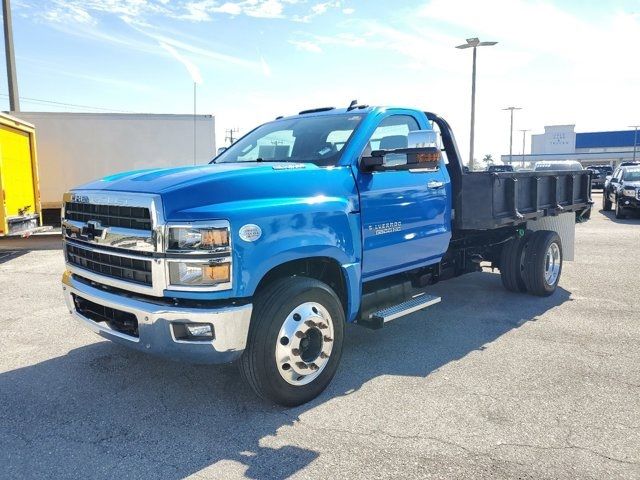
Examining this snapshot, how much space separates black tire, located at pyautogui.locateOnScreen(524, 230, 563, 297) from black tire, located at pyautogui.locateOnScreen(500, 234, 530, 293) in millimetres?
60

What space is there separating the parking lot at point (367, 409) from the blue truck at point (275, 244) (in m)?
0.43

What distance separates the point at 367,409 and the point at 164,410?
1.38 metres

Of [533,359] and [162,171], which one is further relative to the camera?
[533,359]

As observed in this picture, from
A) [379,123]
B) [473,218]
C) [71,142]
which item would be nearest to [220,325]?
[379,123]

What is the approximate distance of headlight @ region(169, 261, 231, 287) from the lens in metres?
3.07

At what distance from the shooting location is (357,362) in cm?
440

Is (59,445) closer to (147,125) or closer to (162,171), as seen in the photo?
(162,171)

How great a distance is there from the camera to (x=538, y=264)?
6.47m

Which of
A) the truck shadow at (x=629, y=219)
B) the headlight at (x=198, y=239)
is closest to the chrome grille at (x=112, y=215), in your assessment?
the headlight at (x=198, y=239)

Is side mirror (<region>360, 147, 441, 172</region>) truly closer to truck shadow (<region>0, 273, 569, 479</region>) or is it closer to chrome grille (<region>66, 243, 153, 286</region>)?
truck shadow (<region>0, 273, 569, 479</region>)

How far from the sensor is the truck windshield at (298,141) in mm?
4270

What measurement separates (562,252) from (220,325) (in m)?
5.72

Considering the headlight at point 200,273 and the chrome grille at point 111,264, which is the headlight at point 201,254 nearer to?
the headlight at point 200,273

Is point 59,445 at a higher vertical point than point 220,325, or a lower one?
Result: lower
